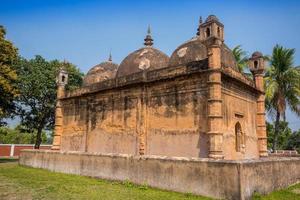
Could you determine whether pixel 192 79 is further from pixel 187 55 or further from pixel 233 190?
pixel 233 190

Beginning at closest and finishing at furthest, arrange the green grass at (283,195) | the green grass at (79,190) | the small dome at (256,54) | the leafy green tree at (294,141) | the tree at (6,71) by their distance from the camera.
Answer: the green grass at (79,190)
the green grass at (283,195)
the small dome at (256,54)
the tree at (6,71)
the leafy green tree at (294,141)

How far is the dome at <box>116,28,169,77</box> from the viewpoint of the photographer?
519 inches

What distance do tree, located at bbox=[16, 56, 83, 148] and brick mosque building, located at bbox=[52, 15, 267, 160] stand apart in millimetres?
7509

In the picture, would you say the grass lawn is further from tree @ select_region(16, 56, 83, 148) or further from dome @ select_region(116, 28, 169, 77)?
tree @ select_region(16, 56, 83, 148)

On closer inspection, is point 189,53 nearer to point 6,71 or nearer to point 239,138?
point 239,138

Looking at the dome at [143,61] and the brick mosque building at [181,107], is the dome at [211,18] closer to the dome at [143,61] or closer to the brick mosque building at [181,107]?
the brick mosque building at [181,107]

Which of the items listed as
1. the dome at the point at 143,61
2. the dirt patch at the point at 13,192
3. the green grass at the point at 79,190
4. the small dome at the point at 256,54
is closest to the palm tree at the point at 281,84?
the small dome at the point at 256,54

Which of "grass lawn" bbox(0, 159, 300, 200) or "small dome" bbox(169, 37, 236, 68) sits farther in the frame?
"small dome" bbox(169, 37, 236, 68)

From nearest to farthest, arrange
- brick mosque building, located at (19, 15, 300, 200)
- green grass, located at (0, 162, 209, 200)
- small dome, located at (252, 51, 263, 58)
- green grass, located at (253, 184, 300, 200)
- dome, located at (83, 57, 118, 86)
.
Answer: green grass, located at (0, 162, 209, 200)
green grass, located at (253, 184, 300, 200)
brick mosque building, located at (19, 15, 300, 200)
small dome, located at (252, 51, 263, 58)
dome, located at (83, 57, 118, 86)

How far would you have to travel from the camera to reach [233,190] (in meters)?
6.45

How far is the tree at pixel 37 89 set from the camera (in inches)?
794

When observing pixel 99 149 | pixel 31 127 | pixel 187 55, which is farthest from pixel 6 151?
pixel 187 55

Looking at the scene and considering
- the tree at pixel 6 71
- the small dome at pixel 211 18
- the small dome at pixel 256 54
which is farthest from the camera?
the tree at pixel 6 71

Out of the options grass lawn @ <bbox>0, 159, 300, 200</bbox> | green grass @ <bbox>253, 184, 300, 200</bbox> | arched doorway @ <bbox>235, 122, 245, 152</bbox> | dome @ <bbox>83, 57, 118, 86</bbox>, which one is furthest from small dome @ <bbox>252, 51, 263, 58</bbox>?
dome @ <bbox>83, 57, 118, 86</bbox>
